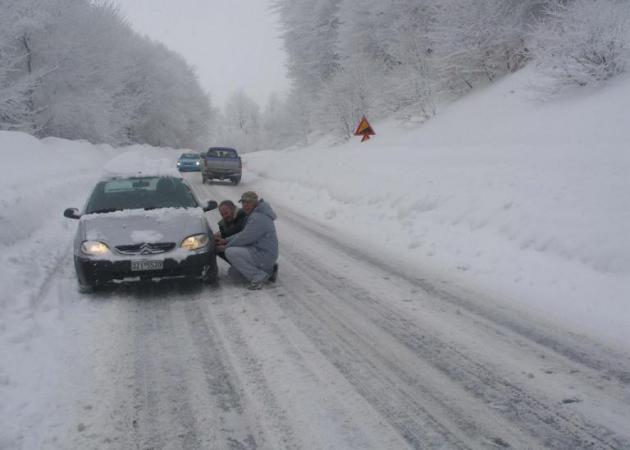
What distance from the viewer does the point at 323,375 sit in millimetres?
3928

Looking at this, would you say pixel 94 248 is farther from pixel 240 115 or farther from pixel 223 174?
pixel 240 115

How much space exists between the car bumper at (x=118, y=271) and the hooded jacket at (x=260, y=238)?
2.63 feet

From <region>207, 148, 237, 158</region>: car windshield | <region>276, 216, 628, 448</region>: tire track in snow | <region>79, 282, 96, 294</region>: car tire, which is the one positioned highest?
<region>207, 148, 237, 158</region>: car windshield

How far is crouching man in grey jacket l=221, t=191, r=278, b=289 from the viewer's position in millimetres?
6512

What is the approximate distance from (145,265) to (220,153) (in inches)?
789

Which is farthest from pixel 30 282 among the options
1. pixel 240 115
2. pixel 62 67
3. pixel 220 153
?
pixel 240 115

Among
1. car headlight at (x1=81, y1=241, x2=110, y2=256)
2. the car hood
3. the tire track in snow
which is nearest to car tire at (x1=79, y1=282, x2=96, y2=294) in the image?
car headlight at (x1=81, y1=241, x2=110, y2=256)

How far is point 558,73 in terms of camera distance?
545 inches

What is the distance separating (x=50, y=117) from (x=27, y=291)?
78.4ft

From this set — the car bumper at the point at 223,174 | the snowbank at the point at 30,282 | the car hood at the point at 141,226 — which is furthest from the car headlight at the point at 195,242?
the car bumper at the point at 223,174

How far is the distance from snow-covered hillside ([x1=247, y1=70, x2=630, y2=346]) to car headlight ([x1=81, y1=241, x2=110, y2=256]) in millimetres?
4450

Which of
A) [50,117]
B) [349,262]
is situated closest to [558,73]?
[349,262]

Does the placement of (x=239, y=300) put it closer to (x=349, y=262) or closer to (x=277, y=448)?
(x=349, y=262)

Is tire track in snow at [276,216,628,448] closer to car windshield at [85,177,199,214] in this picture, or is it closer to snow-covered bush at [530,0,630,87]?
car windshield at [85,177,199,214]
